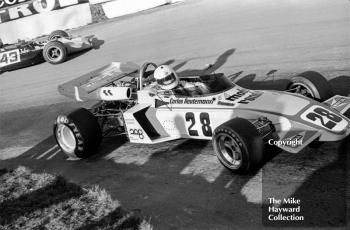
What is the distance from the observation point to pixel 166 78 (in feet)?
26.1

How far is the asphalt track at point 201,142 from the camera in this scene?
600 centimetres

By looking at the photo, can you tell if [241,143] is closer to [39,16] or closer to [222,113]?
[222,113]

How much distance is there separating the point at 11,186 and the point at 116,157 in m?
1.90

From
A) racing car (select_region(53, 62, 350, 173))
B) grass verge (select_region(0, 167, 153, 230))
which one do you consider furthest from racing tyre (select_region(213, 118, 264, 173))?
grass verge (select_region(0, 167, 153, 230))

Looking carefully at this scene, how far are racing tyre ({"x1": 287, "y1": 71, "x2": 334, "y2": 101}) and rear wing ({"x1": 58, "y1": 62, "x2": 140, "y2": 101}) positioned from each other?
12.1 ft

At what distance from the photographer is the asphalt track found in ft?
19.7

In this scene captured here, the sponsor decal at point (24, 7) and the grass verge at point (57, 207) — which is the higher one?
the sponsor decal at point (24, 7)

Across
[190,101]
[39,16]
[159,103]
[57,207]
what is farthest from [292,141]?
[39,16]

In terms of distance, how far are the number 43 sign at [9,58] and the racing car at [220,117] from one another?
825 cm

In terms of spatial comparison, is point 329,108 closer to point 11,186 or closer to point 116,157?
point 116,157

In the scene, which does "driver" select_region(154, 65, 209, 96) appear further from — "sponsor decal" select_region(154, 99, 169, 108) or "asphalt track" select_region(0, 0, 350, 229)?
"asphalt track" select_region(0, 0, 350, 229)

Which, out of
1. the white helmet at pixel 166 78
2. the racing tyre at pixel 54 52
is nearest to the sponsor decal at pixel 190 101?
the white helmet at pixel 166 78

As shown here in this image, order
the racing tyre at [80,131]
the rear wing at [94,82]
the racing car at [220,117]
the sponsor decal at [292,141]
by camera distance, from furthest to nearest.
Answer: the rear wing at [94,82], the racing tyre at [80,131], the racing car at [220,117], the sponsor decal at [292,141]

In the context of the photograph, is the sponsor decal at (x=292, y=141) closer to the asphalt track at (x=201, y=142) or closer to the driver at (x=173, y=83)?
the asphalt track at (x=201, y=142)
